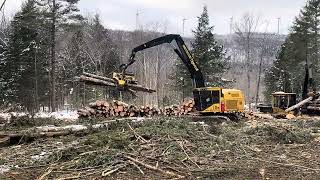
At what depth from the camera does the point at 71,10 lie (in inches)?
1475

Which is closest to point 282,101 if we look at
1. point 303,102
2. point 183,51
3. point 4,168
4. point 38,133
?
point 303,102

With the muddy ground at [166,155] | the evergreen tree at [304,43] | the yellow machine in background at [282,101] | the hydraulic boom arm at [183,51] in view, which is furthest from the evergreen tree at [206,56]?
the muddy ground at [166,155]

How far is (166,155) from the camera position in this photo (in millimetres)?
10883

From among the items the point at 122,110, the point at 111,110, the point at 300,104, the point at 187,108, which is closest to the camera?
the point at 111,110

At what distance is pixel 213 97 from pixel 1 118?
30.9ft

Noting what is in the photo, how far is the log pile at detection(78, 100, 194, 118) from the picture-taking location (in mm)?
22141

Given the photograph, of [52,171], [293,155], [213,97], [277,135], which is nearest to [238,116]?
[213,97]

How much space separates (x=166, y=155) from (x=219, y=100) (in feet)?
33.3

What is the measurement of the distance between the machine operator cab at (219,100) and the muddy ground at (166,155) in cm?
558

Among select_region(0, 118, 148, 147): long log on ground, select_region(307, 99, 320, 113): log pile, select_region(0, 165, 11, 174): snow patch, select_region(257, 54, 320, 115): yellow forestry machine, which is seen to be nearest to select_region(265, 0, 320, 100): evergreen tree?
select_region(257, 54, 320, 115): yellow forestry machine

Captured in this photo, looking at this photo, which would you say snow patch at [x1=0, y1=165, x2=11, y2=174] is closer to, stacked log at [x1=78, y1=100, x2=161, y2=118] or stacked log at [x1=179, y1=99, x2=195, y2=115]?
stacked log at [x1=78, y1=100, x2=161, y2=118]

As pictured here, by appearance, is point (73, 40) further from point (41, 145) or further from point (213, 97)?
point (41, 145)

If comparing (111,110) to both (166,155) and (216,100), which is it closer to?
(216,100)

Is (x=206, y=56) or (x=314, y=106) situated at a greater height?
(x=206, y=56)
